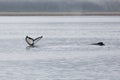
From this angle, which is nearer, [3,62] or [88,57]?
[3,62]

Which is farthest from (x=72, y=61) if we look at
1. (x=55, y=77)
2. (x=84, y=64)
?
(x=55, y=77)

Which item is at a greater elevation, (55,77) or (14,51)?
(14,51)

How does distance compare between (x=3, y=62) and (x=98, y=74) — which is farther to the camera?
(x=3, y=62)

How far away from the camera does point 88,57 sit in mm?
42562

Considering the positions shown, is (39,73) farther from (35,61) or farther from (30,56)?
(30,56)

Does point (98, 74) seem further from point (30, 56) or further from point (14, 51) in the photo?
point (14, 51)

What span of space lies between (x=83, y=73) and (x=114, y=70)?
2.08 meters

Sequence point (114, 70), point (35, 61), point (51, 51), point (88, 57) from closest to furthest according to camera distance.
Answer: point (114, 70)
point (35, 61)
point (88, 57)
point (51, 51)

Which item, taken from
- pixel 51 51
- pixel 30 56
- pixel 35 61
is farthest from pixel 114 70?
pixel 51 51

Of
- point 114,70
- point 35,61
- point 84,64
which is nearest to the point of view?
point 114,70

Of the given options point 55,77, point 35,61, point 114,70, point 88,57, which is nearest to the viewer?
point 55,77

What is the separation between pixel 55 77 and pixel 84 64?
20.7 feet

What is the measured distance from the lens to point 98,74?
32656 mm

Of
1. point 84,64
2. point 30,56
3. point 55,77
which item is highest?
point 30,56
